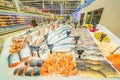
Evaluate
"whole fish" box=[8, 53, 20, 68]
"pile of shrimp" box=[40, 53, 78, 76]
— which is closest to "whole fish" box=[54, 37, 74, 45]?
"pile of shrimp" box=[40, 53, 78, 76]

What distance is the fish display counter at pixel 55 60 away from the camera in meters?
0.82

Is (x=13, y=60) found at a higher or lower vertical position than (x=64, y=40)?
lower

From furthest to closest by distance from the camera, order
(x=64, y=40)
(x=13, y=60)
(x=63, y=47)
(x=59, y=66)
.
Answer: (x=64, y=40), (x=63, y=47), (x=13, y=60), (x=59, y=66)

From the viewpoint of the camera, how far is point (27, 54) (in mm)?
1073

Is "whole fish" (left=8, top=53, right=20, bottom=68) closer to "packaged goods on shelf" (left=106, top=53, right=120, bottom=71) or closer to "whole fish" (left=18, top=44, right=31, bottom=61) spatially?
"whole fish" (left=18, top=44, right=31, bottom=61)

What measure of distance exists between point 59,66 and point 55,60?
8 cm

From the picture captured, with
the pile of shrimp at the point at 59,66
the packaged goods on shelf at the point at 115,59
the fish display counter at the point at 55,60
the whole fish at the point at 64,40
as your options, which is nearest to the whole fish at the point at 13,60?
the fish display counter at the point at 55,60

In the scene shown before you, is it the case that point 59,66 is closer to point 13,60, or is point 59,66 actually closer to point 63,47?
point 63,47

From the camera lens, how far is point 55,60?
944 millimetres

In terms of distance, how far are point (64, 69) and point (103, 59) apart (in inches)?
14.6

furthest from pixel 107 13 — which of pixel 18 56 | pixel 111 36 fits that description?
pixel 18 56

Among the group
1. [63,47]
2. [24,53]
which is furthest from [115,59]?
[24,53]

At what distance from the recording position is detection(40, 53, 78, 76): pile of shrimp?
833 millimetres

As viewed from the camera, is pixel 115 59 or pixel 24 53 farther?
pixel 24 53
